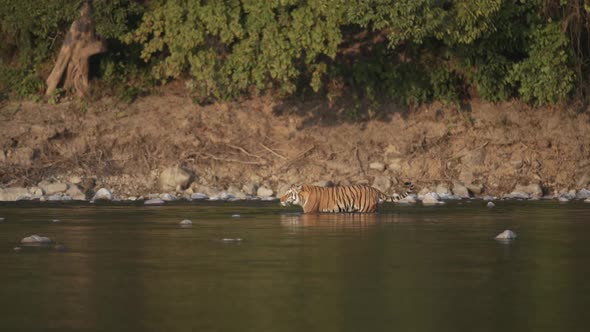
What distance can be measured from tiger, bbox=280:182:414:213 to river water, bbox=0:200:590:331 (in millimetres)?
2146

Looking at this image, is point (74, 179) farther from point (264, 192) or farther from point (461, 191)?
point (461, 191)

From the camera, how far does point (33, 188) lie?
82.4 ft

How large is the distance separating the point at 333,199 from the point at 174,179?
6684 millimetres

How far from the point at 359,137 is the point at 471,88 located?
328 cm

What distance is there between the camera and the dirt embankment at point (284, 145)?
26547 mm

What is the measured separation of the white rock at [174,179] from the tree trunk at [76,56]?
13.4 ft

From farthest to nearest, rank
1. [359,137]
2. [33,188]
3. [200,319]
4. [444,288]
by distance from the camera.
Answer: [359,137], [33,188], [444,288], [200,319]

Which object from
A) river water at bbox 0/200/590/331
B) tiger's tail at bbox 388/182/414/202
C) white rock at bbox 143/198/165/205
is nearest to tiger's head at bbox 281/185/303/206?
river water at bbox 0/200/590/331

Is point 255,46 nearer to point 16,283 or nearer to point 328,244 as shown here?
point 328,244

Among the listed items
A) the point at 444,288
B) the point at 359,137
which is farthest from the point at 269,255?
the point at 359,137

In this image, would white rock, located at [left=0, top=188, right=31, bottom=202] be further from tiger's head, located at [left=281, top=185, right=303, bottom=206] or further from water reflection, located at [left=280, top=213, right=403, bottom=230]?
water reflection, located at [left=280, top=213, right=403, bottom=230]

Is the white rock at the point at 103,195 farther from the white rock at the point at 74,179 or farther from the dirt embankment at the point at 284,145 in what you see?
the white rock at the point at 74,179

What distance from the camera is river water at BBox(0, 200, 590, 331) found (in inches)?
318

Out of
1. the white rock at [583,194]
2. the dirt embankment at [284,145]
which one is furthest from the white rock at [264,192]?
the white rock at [583,194]
